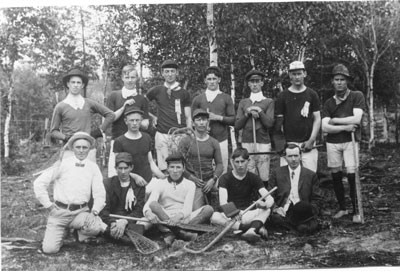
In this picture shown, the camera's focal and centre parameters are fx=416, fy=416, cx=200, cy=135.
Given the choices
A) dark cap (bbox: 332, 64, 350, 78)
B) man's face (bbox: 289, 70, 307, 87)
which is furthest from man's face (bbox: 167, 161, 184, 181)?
dark cap (bbox: 332, 64, 350, 78)

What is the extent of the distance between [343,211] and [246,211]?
4.19ft

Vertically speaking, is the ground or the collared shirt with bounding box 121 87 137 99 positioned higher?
the collared shirt with bounding box 121 87 137 99

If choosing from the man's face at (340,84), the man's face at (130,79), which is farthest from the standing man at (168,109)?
the man's face at (340,84)

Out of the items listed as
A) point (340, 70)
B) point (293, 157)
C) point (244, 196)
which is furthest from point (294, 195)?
point (340, 70)

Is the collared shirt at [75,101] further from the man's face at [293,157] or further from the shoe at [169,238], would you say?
the man's face at [293,157]

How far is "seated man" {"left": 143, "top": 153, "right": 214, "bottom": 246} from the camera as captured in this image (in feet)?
14.6

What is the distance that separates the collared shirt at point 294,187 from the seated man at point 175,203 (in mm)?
897

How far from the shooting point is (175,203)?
4590 millimetres

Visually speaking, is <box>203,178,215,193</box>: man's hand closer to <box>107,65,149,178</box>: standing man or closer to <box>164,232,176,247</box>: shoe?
<box>164,232,176,247</box>: shoe

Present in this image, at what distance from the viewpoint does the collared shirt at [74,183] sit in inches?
176

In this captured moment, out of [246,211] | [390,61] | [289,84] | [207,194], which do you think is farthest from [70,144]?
[390,61]

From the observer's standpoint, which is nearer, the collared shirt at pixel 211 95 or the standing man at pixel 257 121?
the standing man at pixel 257 121

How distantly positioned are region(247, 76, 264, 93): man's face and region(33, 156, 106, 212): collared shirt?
6.74 ft

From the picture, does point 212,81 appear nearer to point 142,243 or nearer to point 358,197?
point 142,243
